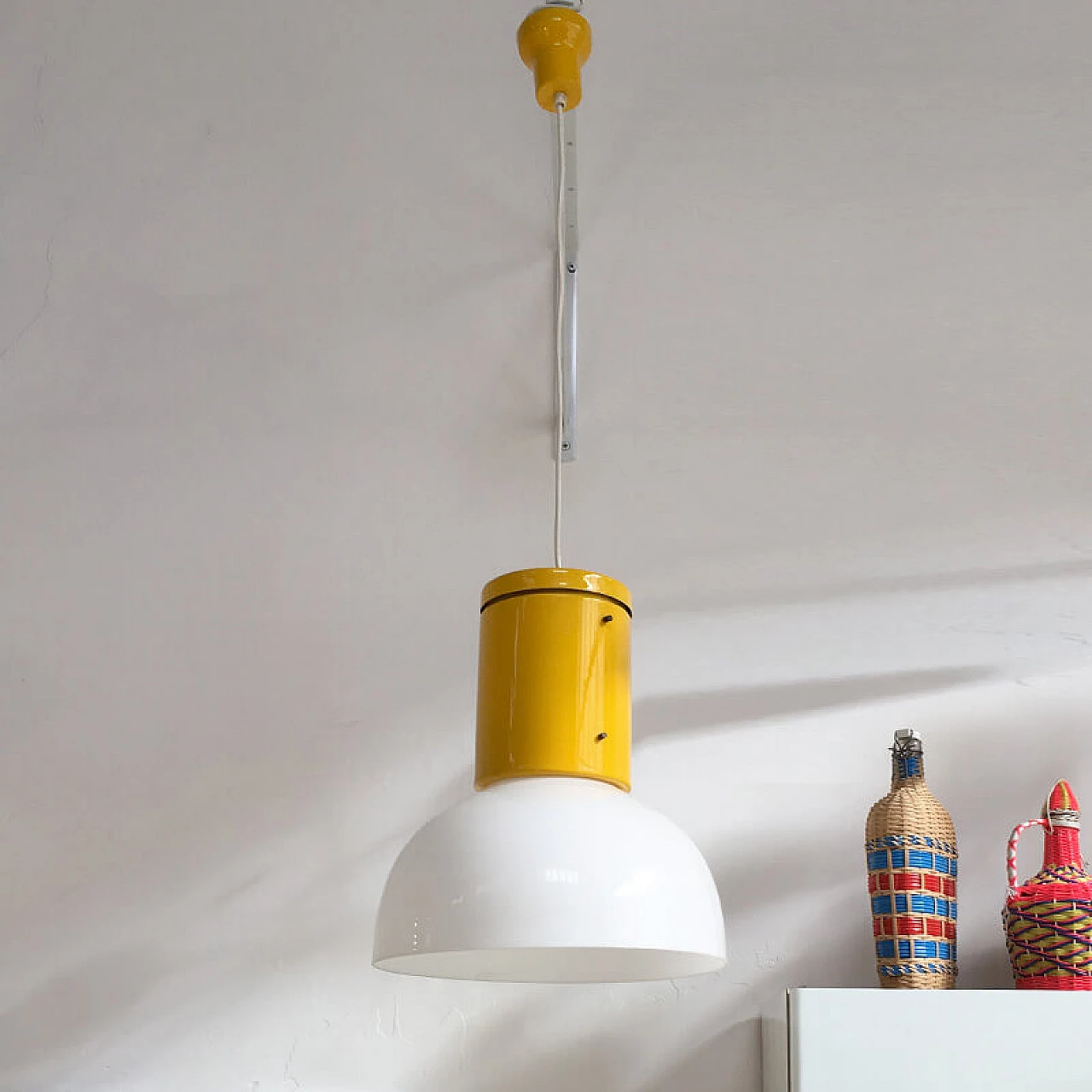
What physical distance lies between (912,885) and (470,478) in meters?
0.82

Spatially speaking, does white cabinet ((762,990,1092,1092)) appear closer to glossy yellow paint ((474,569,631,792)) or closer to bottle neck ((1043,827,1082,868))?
bottle neck ((1043,827,1082,868))

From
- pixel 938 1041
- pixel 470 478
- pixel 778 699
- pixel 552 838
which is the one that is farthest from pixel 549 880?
pixel 470 478

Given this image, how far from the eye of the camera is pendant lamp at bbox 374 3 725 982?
2.98ft

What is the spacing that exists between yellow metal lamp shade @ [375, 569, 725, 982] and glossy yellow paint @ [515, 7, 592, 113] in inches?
17.3

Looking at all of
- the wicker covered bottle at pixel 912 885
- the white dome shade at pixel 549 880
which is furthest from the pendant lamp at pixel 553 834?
the wicker covered bottle at pixel 912 885

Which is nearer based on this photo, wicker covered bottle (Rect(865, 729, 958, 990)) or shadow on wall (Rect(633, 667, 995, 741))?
wicker covered bottle (Rect(865, 729, 958, 990))

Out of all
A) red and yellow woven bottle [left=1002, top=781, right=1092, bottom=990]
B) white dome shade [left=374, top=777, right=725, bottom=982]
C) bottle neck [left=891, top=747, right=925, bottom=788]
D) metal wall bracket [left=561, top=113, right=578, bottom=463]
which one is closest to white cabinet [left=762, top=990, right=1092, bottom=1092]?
red and yellow woven bottle [left=1002, top=781, right=1092, bottom=990]

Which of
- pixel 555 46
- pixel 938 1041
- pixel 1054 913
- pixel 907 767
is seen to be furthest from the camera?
pixel 907 767

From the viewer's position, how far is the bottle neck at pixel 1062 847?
1.53 m

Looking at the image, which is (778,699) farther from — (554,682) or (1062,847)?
(554,682)

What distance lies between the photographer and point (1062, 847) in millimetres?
1538

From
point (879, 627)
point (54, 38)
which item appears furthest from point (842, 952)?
point (54, 38)

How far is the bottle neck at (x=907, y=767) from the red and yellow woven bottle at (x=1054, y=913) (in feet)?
0.43

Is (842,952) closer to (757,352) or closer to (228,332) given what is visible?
(757,352)
